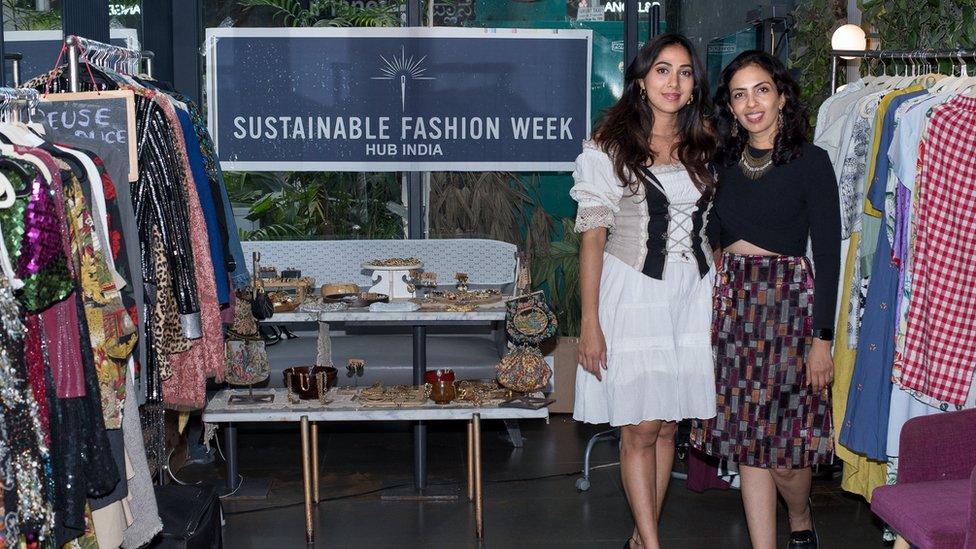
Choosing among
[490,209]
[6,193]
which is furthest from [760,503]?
[490,209]

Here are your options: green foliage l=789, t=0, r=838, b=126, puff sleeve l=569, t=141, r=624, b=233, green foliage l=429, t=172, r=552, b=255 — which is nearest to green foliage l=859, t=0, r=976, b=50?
green foliage l=789, t=0, r=838, b=126

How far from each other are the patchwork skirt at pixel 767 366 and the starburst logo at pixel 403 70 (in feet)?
9.99

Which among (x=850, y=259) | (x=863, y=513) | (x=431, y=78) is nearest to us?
(x=850, y=259)

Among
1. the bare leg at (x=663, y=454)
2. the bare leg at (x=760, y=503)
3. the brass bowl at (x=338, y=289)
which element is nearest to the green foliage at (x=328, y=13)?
the brass bowl at (x=338, y=289)

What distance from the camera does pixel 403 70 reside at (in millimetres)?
6195

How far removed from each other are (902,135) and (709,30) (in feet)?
9.86

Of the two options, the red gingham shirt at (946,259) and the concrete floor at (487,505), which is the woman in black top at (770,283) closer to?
the red gingham shirt at (946,259)

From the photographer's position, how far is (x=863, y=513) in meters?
4.57

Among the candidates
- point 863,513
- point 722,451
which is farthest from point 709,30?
point 722,451

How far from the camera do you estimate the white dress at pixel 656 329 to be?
345cm

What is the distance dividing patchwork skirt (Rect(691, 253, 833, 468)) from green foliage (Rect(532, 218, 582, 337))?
9.38 feet

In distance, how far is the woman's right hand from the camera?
3.46 m

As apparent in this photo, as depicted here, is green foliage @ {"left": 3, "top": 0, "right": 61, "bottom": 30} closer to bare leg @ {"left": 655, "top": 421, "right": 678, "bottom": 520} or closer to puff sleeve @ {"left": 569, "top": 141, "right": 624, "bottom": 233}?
puff sleeve @ {"left": 569, "top": 141, "right": 624, "bottom": 233}

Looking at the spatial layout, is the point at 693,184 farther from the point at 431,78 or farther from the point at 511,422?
the point at 431,78
